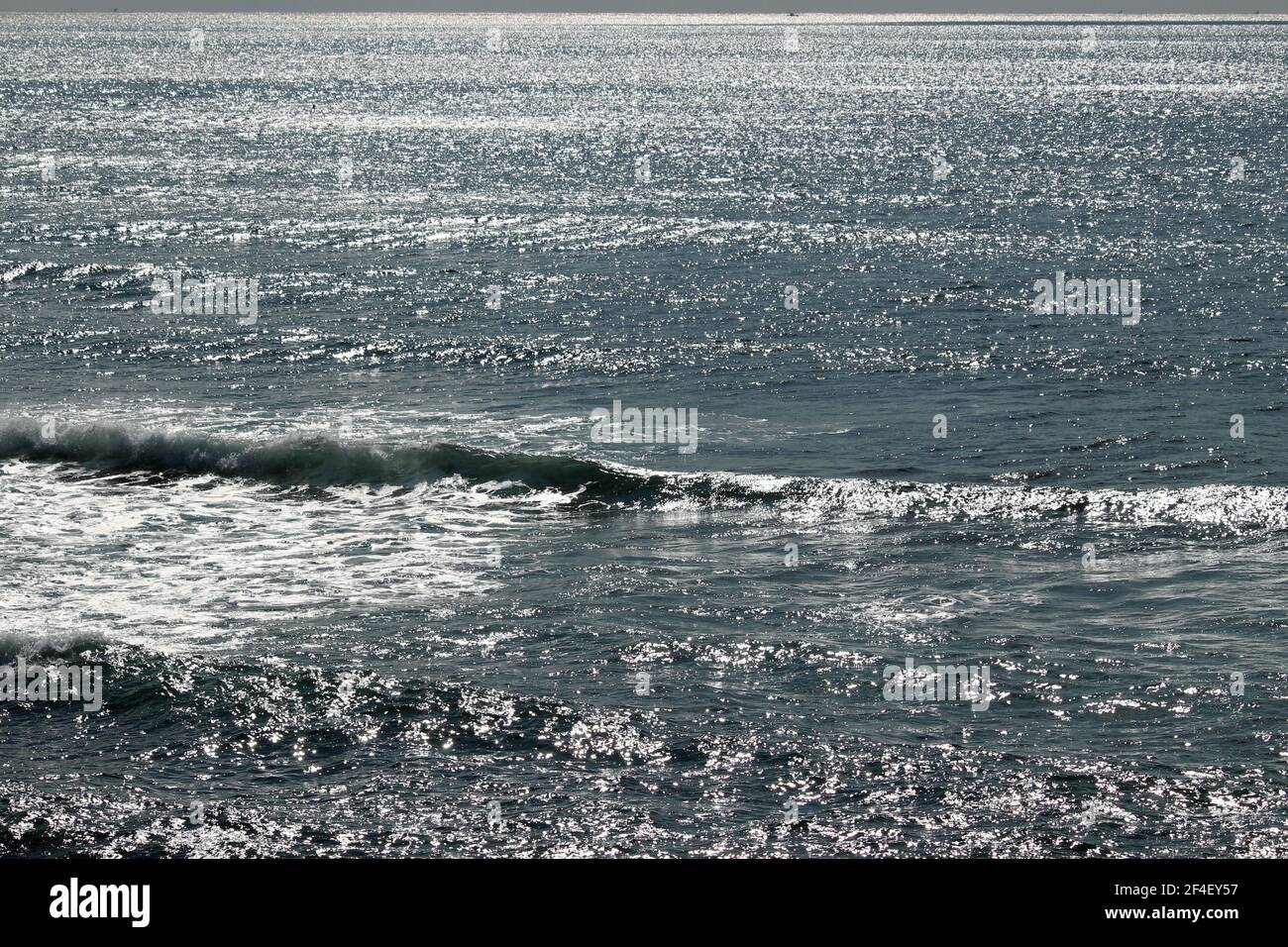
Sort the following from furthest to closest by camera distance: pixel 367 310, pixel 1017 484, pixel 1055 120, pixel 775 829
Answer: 1. pixel 1055 120
2. pixel 367 310
3. pixel 1017 484
4. pixel 775 829

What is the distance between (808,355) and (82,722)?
22178mm

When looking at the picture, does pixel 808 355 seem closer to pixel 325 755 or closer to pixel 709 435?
pixel 709 435

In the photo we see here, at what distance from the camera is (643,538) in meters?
23.0

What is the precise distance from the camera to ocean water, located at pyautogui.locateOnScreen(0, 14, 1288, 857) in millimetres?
13852

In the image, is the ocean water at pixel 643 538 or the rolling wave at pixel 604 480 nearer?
the ocean water at pixel 643 538

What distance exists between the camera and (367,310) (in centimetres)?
4019

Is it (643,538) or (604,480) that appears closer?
(643,538)

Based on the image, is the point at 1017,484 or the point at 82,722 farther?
the point at 1017,484

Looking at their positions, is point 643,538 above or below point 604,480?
below

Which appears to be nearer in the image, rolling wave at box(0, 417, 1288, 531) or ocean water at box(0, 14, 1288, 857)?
ocean water at box(0, 14, 1288, 857)

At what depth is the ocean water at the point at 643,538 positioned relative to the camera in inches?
545
